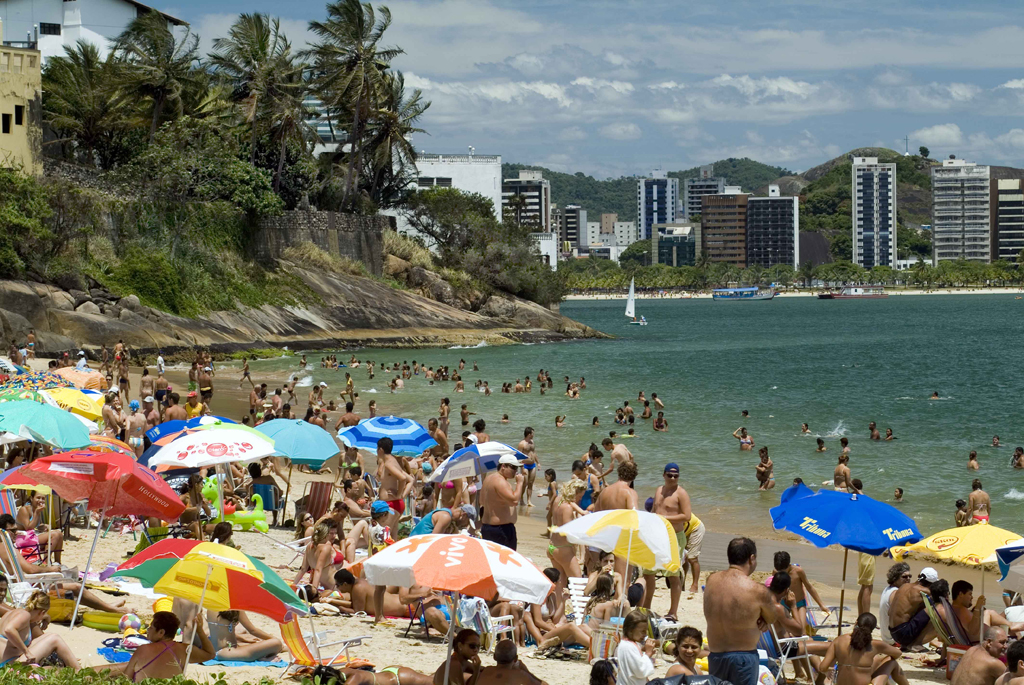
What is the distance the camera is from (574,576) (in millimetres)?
10969

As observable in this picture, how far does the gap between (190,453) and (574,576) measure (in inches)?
175

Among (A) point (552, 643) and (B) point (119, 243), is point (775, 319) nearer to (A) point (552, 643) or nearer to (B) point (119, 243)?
(B) point (119, 243)

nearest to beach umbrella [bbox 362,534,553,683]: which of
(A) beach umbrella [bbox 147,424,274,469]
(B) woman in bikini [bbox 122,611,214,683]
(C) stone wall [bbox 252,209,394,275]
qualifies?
(B) woman in bikini [bbox 122,611,214,683]

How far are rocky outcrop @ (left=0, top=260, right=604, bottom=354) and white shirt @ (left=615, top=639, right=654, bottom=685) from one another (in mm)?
32779

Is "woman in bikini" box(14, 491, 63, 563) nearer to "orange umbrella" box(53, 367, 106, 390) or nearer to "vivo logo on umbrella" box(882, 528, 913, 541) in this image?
"orange umbrella" box(53, 367, 106, 390)

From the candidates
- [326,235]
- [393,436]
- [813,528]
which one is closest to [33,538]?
[393,436]

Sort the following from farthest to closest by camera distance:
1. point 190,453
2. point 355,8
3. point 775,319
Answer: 1. point 775,319
2. point 355,8
3. point 190,453

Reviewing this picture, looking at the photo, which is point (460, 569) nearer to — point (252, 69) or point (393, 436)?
point (393, 436)

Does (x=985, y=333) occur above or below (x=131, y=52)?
below

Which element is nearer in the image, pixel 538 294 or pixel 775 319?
pixel 538 294

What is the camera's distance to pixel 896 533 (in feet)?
29.7

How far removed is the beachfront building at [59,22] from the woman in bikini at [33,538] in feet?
169

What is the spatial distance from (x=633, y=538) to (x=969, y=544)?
10.9ft

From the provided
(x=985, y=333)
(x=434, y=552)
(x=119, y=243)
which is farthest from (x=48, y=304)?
(x=985, y=333)
